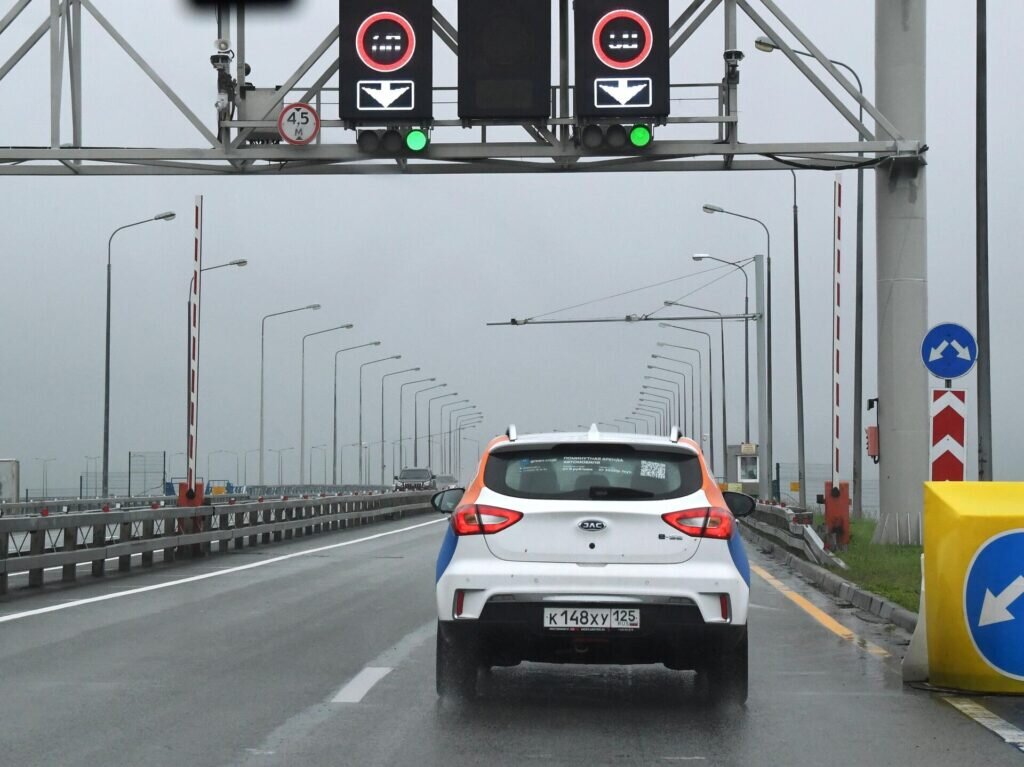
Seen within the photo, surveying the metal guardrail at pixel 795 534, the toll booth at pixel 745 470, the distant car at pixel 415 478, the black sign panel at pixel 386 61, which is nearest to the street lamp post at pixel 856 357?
the metal guardrail at pixel 795 534

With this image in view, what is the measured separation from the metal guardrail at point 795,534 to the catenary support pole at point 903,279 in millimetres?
1297

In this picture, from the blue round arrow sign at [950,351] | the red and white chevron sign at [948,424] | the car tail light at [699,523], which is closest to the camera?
the car tail light at [699,523]

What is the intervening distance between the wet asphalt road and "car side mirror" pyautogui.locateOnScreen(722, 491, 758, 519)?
113cm

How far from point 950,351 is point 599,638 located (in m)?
9.43

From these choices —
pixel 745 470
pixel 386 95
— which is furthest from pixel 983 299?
pixel 745 470

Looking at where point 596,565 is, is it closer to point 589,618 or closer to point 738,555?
point 589,618

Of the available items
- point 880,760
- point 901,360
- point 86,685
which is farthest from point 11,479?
point 880,760

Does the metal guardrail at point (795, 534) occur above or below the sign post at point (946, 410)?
below

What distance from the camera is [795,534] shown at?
81.1 ft

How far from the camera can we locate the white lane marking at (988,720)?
8.30 meters

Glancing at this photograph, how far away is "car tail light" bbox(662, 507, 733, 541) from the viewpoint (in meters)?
9.06

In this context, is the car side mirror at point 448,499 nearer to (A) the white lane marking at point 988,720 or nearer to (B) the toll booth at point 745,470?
(A) the white lane marking at point 988,720

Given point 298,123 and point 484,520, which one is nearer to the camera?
point 484,520

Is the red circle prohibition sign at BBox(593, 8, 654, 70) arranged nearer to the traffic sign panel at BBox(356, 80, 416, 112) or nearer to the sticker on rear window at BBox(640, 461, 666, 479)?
the traffic sign panel at BBox(356, 80, 416, 112)
